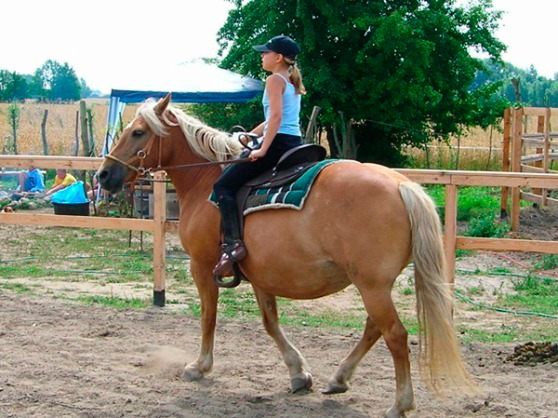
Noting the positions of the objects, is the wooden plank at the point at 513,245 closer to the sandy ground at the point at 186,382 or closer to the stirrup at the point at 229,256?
the sandy ground at the point at 186,382

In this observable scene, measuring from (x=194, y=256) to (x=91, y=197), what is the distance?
10334mm

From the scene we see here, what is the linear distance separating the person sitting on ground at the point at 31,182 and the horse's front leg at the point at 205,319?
1244cm

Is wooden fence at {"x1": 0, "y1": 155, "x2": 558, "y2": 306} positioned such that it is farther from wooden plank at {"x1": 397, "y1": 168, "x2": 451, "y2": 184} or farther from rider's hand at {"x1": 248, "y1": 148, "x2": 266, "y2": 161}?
rider's hand at {"x1": 248, "y1": 148, "x2": 266, "y2": 161}

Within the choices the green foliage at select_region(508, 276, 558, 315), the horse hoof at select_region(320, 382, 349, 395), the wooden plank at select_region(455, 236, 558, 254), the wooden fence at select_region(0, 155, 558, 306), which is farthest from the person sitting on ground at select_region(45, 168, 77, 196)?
the horse hoof at select_region(320, 382, 349, 395)

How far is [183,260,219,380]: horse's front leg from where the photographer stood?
582cm

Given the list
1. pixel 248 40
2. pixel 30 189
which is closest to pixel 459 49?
pixel 248 40

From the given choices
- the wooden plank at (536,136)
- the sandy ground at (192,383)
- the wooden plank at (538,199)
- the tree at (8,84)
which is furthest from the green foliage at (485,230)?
the tree at (8,84)

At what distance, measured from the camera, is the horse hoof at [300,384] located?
5.52 meters

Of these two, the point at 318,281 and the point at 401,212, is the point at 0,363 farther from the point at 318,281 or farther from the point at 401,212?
Result: the point at 401,212

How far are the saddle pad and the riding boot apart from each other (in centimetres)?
10

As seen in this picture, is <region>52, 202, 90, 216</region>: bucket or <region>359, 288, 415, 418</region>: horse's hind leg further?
<region>52, 202, 90, 216</region>: bucket

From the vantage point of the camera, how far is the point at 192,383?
5.77 meters

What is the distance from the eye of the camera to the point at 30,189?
57.7ft

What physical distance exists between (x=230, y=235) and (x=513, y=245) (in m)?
2.94
